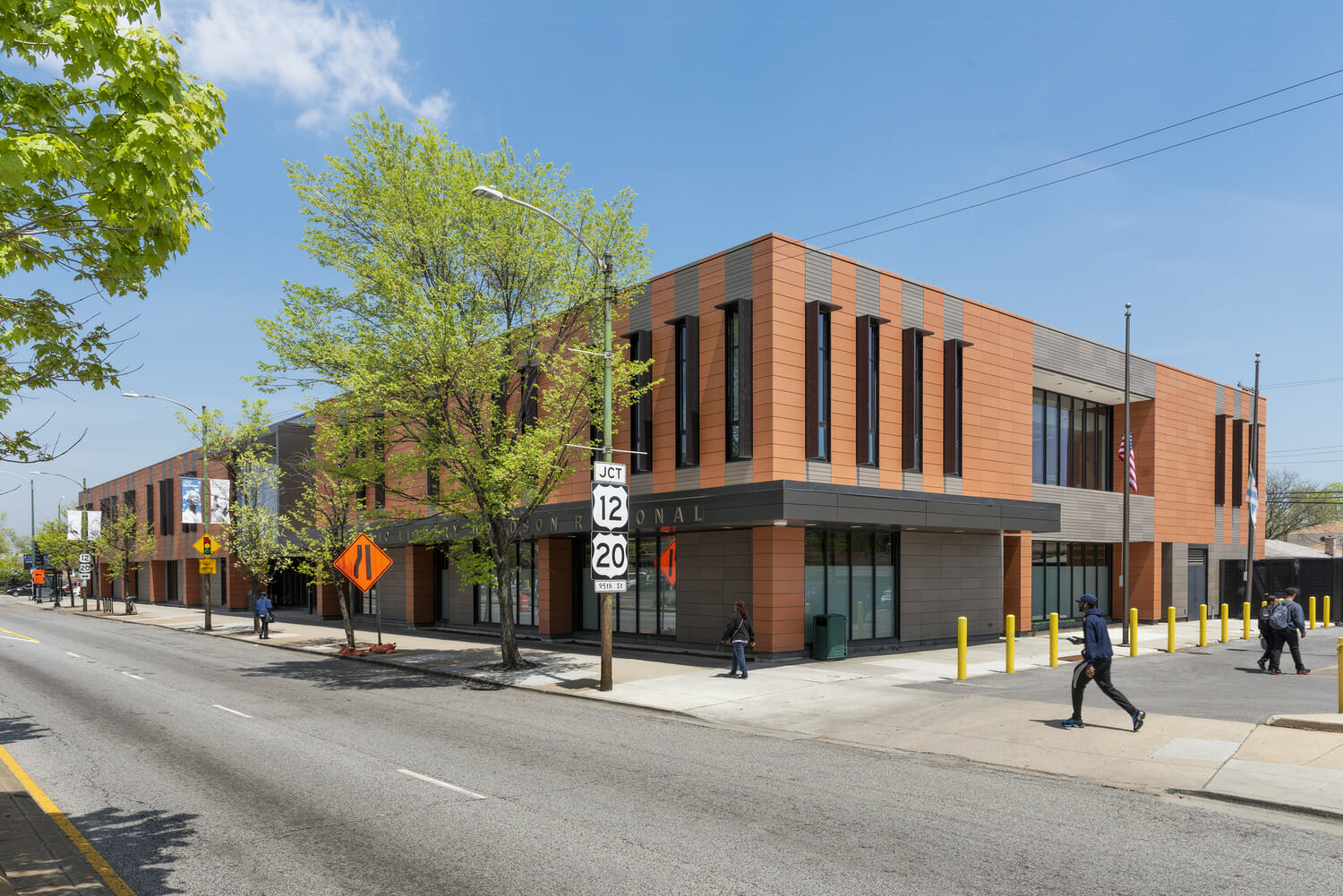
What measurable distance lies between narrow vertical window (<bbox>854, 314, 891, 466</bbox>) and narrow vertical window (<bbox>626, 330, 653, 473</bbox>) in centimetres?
546

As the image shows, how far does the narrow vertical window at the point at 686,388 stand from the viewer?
2248cm

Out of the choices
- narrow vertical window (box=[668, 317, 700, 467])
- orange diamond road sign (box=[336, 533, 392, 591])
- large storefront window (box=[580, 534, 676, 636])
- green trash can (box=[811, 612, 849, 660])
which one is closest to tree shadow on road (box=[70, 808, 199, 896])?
orange diamond road sign (box=[336, 533, 392, 591])

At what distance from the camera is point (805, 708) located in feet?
50.3

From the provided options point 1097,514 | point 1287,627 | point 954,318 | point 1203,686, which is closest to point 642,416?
point 954,318

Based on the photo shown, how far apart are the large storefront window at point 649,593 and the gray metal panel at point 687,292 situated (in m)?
6.05

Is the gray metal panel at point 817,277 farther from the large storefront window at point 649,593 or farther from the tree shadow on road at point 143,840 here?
the tree shadow on road at point 143,840

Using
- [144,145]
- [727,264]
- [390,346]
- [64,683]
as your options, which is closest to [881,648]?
[727,264]

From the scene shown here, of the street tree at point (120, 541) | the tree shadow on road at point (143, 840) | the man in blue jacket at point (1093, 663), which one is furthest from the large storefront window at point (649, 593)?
the street tree at point (120, 541)

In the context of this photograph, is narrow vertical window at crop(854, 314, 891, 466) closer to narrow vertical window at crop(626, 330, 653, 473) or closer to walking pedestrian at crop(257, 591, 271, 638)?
narrow vertical window at crop(626, 330, 653, 473)

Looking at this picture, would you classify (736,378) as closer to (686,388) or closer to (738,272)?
(686,388)

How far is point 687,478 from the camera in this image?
22688 millimetres

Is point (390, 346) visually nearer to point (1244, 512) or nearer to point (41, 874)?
point (41, 874)

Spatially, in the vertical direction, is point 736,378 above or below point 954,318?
below

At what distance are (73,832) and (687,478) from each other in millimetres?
15886
